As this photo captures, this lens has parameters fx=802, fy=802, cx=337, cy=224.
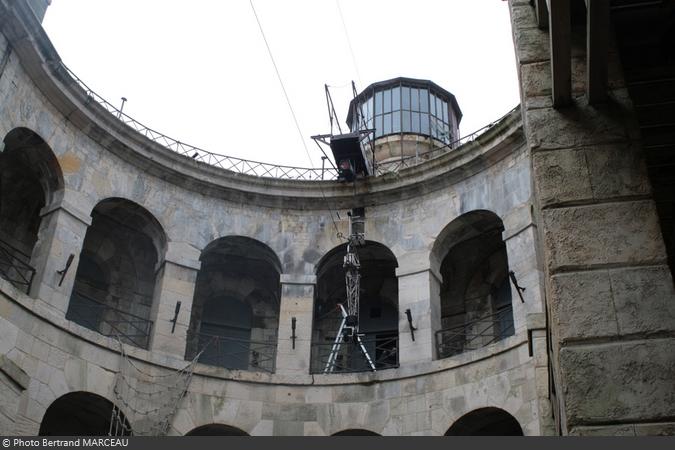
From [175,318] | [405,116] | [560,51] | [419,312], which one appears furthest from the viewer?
[405,116]

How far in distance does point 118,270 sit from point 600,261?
1642cm

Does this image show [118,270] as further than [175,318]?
Yes

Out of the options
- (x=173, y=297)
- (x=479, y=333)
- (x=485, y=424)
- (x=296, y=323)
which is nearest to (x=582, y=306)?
(x=485, y=424)

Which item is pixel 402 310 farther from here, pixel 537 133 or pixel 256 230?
pixel 537 133

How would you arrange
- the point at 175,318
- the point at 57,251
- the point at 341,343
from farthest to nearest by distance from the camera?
the point at 341,343 → the point at 175,318 → the point at 57,251

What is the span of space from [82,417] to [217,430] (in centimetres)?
292

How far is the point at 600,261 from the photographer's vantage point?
586 centimetres

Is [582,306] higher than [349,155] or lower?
lower

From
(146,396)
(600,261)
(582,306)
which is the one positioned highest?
(146,396)

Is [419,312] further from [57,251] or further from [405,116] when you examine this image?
[405,116]

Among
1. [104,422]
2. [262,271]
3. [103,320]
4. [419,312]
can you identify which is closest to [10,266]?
[103,320]

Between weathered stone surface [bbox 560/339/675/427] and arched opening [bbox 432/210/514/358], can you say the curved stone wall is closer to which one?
arched opening [bbox 432/210/514/358]

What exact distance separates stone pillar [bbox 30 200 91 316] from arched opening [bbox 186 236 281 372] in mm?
3503

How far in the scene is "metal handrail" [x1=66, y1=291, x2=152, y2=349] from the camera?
1901 cm
